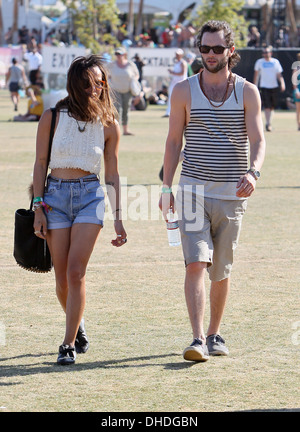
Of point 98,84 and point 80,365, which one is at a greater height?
point 98,84

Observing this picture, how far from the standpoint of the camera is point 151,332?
6.44m

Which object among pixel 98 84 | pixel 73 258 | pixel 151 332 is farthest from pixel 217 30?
pixel 151 332

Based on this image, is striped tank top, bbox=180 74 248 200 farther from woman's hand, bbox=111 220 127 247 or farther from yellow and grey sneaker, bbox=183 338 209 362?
yellow and grey sneaker, bbox=183 338 209 362

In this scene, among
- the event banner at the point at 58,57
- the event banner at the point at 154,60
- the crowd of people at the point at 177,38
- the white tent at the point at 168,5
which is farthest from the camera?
the white tent at the point at 168,5

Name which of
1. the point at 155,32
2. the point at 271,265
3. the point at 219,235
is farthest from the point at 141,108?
the point at 219,235

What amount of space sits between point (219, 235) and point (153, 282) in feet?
7.47

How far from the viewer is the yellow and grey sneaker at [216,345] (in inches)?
232

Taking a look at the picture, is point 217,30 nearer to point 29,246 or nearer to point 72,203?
point 72,203

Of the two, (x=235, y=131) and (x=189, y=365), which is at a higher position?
(x=235, y=131)

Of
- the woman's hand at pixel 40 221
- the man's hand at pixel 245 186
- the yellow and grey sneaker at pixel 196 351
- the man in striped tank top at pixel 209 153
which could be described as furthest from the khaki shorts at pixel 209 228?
the woman's hand at pixel 40 221

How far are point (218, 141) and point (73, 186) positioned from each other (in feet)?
2.98

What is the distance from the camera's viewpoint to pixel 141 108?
32031 mm

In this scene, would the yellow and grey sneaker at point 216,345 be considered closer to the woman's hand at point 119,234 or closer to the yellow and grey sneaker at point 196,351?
the yellow and grey sneaker at point 196,351
